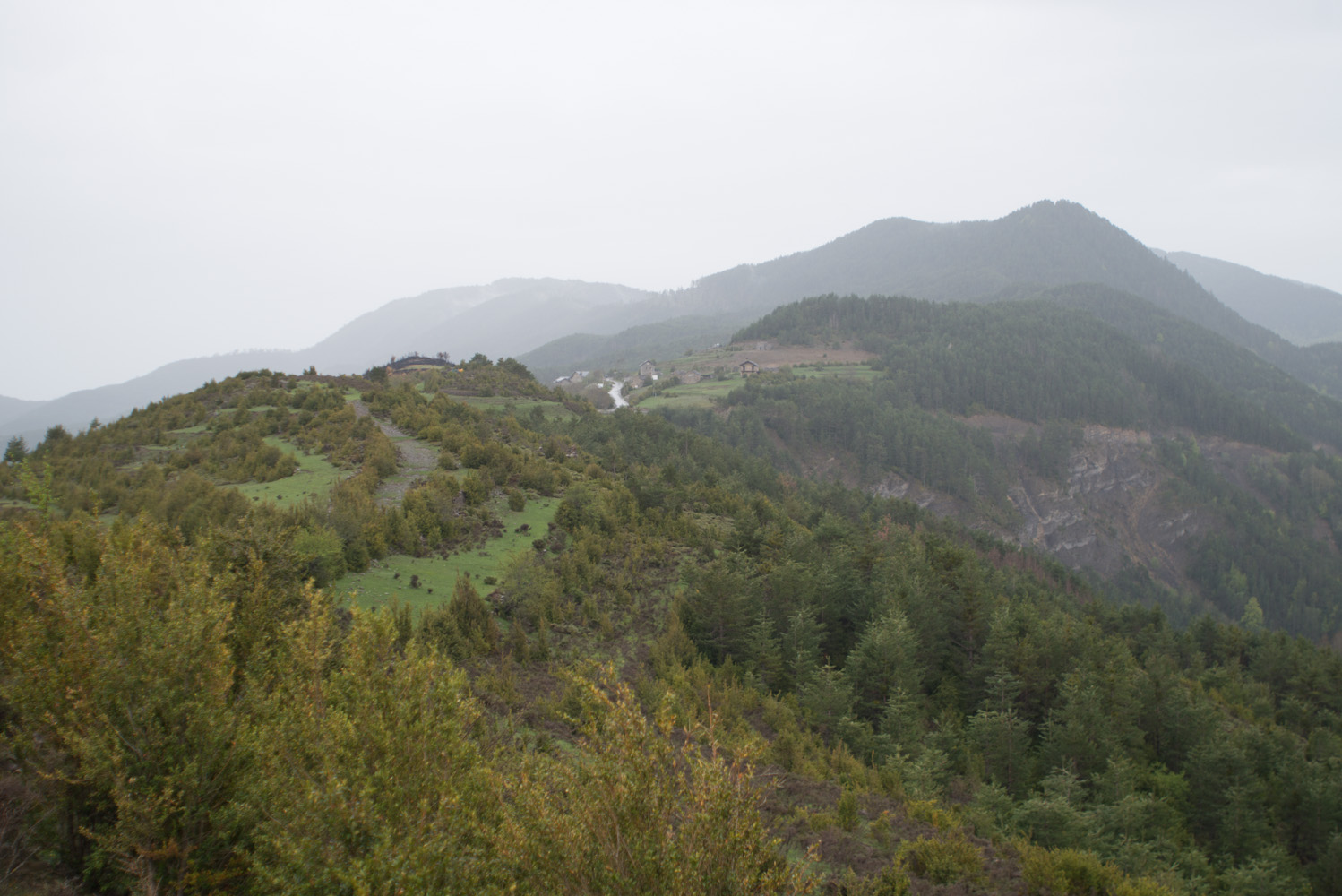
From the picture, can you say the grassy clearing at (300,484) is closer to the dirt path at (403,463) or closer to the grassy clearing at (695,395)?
the dirt path at (403,463)

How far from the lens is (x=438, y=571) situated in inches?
808

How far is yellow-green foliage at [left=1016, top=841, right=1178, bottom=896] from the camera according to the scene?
1084 centimetres

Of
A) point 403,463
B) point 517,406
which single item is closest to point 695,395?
point 517,406

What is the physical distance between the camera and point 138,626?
7.72m

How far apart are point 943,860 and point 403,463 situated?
2527 centimetres

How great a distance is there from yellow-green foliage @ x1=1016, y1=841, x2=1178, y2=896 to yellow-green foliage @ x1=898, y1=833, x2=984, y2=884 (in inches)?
34.8

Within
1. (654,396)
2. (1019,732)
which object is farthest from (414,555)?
(654,396)

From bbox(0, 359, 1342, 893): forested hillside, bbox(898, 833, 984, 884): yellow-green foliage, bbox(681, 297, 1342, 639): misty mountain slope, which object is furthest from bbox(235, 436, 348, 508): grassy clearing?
bbox(681, 297, 1342, 639): misty mountain slope

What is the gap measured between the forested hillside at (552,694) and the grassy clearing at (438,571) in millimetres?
197

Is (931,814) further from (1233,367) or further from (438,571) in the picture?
(1233,367)

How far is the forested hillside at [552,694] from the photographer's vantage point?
6.07 m

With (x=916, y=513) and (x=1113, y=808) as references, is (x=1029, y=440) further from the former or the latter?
(x=1113, y=808)

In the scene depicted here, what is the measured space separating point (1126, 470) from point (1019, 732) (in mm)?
131797

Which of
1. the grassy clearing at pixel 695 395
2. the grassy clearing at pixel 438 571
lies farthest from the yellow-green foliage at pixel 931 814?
the grassy clearing at pixel 695 395
